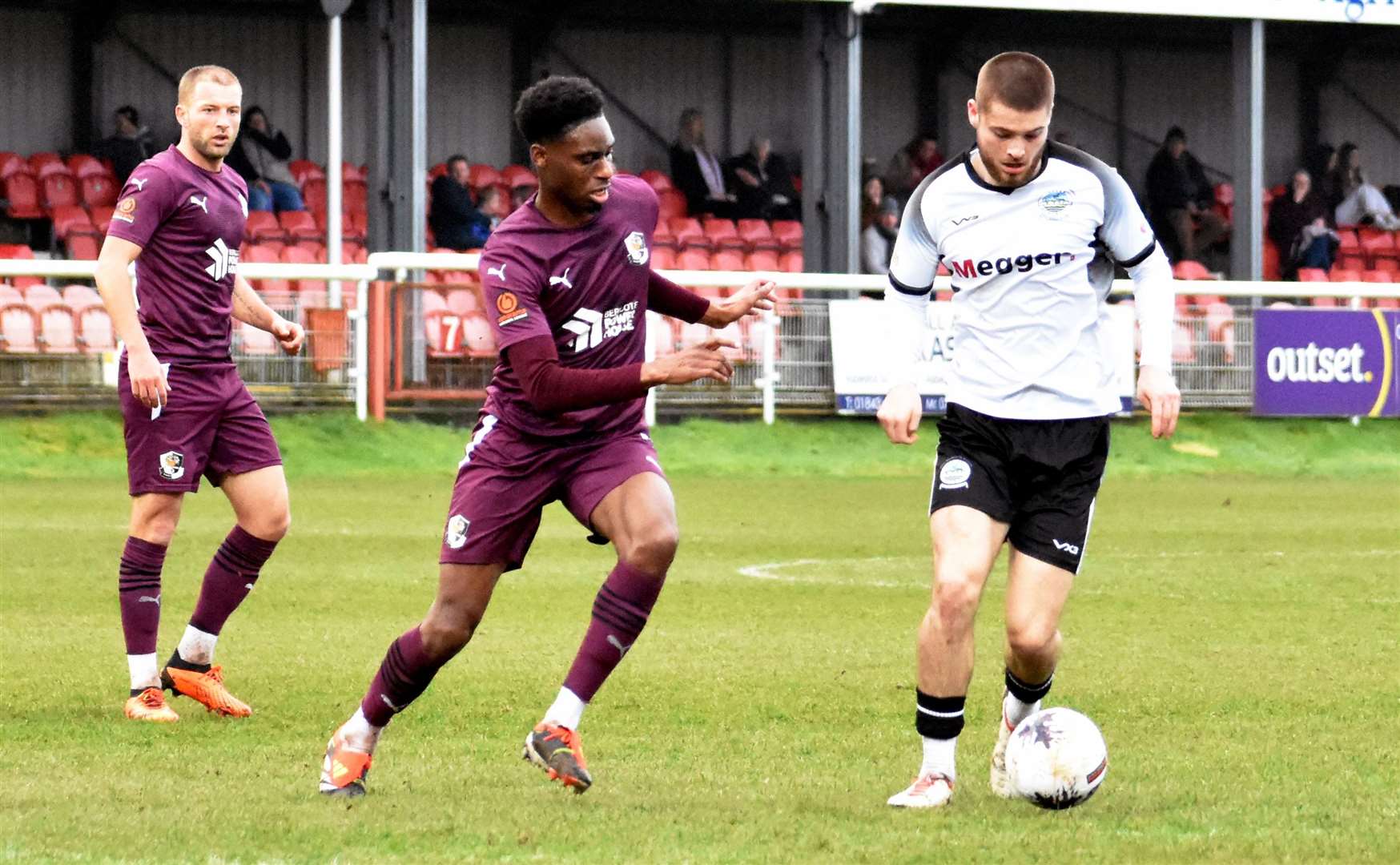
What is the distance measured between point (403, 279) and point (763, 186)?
29.5 feet

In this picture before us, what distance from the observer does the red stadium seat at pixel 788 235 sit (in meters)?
27.4

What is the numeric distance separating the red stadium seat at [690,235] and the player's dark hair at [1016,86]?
20666mm

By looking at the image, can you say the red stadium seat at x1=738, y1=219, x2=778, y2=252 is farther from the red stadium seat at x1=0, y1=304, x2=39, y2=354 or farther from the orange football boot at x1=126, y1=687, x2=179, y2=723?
the orange football boot at x1=126, y1=687, x2=179, y2=723

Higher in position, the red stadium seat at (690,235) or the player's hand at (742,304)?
the red stadium seat at (690,235)

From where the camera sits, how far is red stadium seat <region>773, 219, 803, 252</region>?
27.4 metres

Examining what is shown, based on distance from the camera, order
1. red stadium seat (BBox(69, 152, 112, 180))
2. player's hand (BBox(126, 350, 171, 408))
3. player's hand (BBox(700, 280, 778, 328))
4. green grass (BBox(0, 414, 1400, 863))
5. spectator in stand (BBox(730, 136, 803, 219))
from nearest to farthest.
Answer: green grass (BBox(0, 414, 1400, 863))
player's hand (BBox(700, 280, 778, 328))
player's hand (BBox(126, 350, 171, 408))
red stadium seat (BBox(69, 152, 112, 180))
spectator in stand (BBox(730, 136, 803, 219))

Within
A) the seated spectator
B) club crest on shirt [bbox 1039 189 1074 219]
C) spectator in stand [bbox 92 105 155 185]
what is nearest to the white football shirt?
club crest on shirt [bbox 1039 189 1074 219]

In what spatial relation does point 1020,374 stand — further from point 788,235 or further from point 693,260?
point 788,235

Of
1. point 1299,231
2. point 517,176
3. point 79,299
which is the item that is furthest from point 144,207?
point 1299,231

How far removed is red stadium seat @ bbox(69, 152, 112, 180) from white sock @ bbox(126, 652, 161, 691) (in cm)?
1943

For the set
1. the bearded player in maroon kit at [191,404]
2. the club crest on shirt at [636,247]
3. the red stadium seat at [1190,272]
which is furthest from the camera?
the red stadium seat at [1190,272]

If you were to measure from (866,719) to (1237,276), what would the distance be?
66.2 ft

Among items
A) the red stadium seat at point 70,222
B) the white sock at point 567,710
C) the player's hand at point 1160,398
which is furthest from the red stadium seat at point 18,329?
the player's hand at point 1160,398

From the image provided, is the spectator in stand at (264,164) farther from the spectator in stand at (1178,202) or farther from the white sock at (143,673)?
the white sock at (143,673)
